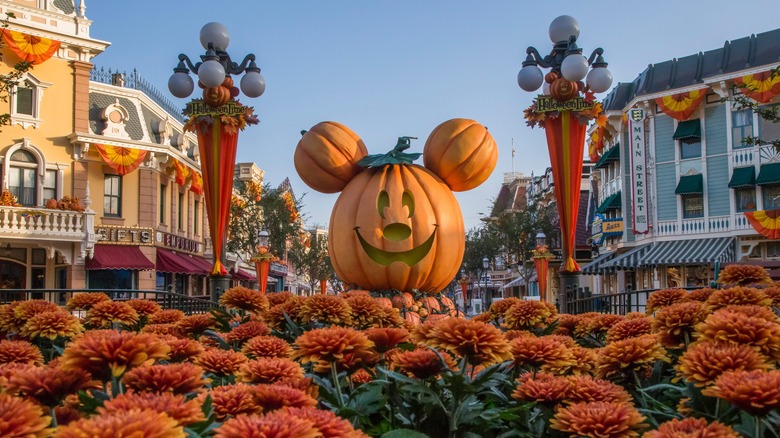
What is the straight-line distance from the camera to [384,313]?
2.90 m

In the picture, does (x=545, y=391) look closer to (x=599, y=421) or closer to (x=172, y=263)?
(x=599, y=421)

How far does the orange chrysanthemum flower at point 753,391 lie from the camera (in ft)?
4.58

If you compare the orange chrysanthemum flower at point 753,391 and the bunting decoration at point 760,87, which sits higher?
the bunting decoration at point 760,87

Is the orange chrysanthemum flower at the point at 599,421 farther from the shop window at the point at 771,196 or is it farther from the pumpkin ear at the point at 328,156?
the shop window at the point at 771,196

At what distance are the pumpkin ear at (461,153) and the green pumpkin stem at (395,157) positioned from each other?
21 cm

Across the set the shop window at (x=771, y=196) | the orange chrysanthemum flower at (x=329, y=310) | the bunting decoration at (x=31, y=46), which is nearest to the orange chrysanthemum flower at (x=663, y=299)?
the orange chrysanthemum flower at (x=329, y=310)

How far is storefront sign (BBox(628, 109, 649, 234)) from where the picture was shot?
28172 millimetres

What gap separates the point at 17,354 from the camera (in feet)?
7.30

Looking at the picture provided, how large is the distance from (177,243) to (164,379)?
27.0 meters

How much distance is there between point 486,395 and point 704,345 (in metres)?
0.88

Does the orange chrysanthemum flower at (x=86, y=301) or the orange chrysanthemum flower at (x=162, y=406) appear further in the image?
the orange chrysanthemum flower at (x=86, y=301)

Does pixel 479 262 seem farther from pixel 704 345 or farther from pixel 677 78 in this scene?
pixel 704 345

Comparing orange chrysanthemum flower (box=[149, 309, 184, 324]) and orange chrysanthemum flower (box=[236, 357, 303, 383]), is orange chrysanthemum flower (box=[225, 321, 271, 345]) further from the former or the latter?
orange chrysanthemum flower (box=[236, 357, 303, 383])

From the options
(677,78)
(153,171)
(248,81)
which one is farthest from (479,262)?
(248,81)
